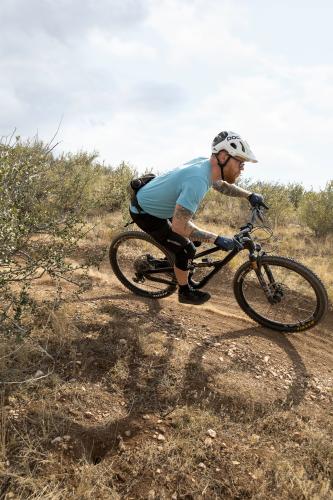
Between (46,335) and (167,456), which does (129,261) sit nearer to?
(46,335)

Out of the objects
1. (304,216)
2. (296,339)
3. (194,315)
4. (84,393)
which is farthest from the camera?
(304,216)

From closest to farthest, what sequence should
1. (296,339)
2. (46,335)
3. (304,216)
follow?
1. (46,335)
2. (296,339)
3. (304,216)

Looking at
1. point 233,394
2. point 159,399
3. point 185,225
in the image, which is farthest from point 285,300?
point 159,399

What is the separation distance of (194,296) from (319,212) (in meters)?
6.64

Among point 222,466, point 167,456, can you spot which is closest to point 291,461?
point 222,466

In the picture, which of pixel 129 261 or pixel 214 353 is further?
pixel 129 261

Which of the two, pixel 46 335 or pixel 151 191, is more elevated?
pixel 151 191

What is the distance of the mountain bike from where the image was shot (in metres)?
4.98

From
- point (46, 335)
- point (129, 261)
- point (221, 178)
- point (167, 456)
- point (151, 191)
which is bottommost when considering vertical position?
point (167, 456)

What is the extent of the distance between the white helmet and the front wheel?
52.8 inches

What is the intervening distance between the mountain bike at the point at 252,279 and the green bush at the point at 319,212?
4.58 meters

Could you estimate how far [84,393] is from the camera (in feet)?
12.6

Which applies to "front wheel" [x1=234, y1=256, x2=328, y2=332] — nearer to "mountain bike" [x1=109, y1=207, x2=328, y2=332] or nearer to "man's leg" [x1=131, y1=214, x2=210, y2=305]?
"mountain bike" [x1=109, y1=207, x2=328, y2=332]

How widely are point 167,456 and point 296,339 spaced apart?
2708 mm
